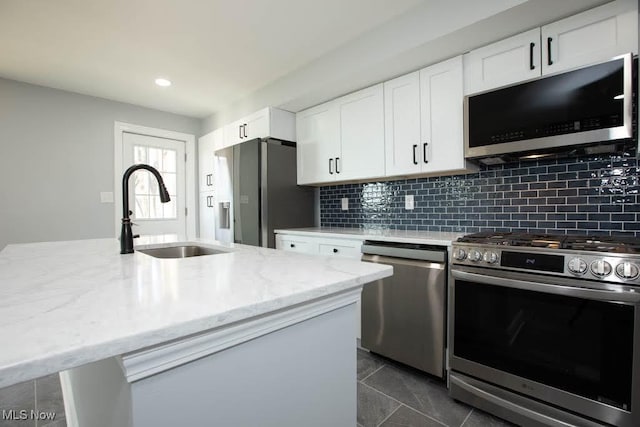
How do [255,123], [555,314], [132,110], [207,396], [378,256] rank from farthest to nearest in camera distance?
1. [132,110]
2. [255,123]
3. [378,256]
4. [555,314]
5. [207,396]

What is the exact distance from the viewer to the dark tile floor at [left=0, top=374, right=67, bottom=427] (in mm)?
1532

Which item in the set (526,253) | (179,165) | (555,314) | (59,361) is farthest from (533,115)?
(179,165)

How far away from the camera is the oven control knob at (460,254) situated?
1628mm

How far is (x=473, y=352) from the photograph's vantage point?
1618 millimetres

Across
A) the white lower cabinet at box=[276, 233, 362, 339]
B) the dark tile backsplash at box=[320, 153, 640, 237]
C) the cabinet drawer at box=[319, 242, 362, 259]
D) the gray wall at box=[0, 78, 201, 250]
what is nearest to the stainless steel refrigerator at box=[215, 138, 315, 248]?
the white lower cabinet at box=[276, 233, 362, 339]

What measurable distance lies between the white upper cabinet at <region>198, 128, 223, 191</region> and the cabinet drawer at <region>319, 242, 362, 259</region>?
2.09m

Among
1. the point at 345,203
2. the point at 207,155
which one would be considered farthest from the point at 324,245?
the point at 207,155

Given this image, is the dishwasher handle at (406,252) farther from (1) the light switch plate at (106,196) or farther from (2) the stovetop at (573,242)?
(1) the light switch plate at (106,196)

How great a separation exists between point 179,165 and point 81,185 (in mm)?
1167

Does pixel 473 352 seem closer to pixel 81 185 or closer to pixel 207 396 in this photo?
pixel 207 396

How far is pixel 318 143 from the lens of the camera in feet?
9.66

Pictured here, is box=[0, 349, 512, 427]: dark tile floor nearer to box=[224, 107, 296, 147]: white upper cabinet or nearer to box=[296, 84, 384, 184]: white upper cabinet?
box=[296, 84, 384, 184]: white upper cabinet

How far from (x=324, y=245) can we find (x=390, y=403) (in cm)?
120

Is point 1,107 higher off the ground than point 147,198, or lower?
higher
